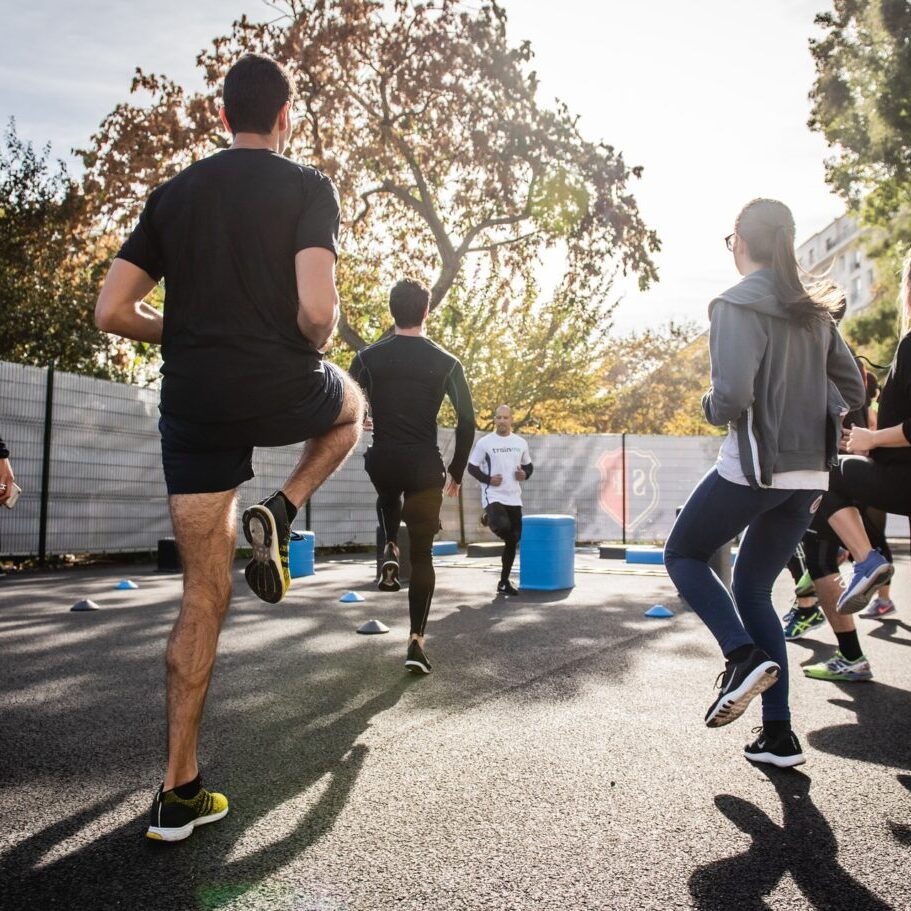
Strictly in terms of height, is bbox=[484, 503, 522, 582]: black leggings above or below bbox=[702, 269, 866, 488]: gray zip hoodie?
below

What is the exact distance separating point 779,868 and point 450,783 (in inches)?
40.5

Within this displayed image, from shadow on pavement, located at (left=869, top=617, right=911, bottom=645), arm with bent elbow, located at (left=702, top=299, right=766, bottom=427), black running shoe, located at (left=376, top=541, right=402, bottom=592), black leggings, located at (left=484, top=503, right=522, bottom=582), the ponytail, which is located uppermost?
the ponytail

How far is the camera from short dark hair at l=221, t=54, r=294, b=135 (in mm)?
2604

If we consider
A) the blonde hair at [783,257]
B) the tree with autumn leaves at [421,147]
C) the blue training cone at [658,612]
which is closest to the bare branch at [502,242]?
the tree with autumn leaves at [421,147]

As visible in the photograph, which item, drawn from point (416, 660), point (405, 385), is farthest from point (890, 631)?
point (405, 385)

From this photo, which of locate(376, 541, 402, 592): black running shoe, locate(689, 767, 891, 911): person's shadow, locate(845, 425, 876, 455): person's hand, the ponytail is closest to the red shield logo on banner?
locate(376, 541, 402, 592): black running shoe

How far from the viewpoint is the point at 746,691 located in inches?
114

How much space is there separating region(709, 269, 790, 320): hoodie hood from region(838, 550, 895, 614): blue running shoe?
151 cm

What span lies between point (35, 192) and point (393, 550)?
1653 centimetres

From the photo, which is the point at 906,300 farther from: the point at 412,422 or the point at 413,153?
the point at 413,153

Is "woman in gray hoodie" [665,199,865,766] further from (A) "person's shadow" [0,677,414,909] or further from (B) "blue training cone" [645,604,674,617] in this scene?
(B) "blue training cone" [645,604,674,617]

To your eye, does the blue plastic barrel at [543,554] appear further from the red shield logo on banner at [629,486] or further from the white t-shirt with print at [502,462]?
the red shield logo on banner at [629,486]

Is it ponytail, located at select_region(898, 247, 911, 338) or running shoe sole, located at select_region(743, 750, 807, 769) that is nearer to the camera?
running shoe sole, located at select_region(743, 750, 807, 769)

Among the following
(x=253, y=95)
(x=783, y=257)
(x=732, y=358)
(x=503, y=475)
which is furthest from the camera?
(x=503, y=475)
